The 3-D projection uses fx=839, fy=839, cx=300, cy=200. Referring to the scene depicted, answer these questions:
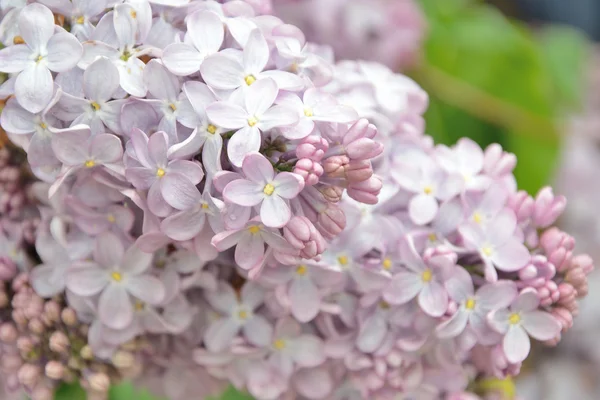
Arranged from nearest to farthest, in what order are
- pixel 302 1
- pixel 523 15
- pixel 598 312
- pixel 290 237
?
1. pixel 290 237
2. pixel 302 1
3. pixel 598 312
4. pixel 523 15

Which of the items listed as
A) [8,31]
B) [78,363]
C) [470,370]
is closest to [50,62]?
[8,31]

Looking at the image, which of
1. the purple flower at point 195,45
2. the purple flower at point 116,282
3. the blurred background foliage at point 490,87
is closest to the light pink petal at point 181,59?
the purple flower at point 195,45

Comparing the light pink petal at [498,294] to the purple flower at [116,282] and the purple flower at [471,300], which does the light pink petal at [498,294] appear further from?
the purple flower at [116,282]

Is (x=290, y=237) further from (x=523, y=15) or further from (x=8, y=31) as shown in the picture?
(x=523, y=15)

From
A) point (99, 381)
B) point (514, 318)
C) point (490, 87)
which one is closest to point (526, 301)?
point (514, 318)

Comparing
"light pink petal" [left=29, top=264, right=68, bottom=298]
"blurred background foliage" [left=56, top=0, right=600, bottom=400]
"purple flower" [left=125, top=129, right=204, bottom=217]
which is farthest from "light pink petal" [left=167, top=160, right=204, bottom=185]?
"blurred background foliage" [left=56, top=0, right=600, bottom=400]

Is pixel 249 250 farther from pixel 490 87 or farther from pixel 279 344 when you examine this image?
pixel 490 87

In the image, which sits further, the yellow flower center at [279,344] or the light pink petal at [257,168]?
the yellow flower center at [279,344]

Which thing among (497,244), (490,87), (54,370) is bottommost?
(490,87)
